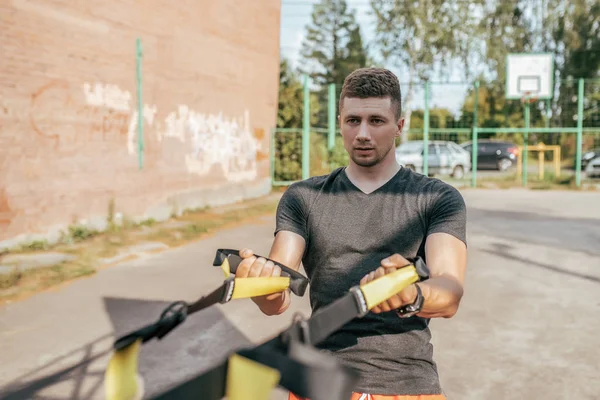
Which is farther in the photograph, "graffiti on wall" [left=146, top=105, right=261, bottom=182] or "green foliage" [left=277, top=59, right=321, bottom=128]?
"green foliage" [left=277, top=59, right=321, bottom=128]

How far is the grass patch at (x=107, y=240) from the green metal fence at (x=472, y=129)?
12.7 feet

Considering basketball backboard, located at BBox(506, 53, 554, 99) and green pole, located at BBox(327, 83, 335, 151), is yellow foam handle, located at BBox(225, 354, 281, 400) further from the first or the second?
basketball backboard, located at BBox(506, 53, 554, 99)

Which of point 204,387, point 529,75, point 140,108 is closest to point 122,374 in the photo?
point 204,387

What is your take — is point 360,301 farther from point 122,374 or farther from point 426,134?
point 426,134

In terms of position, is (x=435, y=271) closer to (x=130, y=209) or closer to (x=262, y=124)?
(x=130, y=209)

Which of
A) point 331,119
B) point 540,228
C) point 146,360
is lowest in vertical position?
point 146,360

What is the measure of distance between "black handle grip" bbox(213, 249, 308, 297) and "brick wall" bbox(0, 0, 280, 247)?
7.64 metres

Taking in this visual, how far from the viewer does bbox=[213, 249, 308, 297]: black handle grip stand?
1744 mm

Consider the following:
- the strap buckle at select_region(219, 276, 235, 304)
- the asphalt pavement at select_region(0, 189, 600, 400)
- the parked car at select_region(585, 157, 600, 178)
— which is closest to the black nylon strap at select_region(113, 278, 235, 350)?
the strap buckle at select_region(219, 276, 235, 304)

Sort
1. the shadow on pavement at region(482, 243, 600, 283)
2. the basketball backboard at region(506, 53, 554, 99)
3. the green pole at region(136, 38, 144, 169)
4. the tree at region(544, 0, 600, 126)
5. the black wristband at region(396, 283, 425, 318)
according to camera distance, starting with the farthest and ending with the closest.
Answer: the tree at region(544, 0, 600, 126)
the basketball backboard at region(506, 53, 554, 99)
the green pole at region(136, 38, 144, 169)
the shadow on pavement at region(482, 243, 600, 283)
the black wristband at region(396, 283, 425, 318)

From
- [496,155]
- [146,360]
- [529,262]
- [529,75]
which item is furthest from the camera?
[496,155]

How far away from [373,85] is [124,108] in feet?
31.4

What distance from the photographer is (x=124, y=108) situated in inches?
436

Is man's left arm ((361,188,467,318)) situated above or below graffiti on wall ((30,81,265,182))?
below
